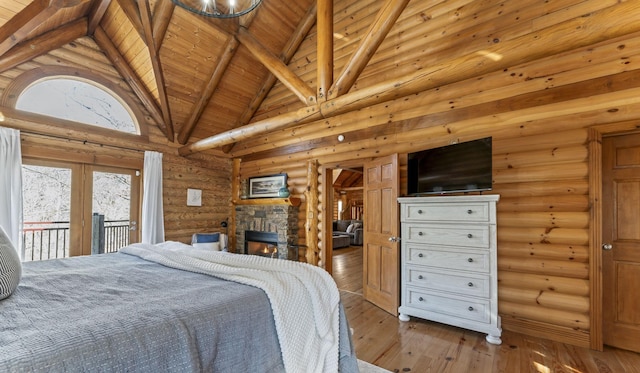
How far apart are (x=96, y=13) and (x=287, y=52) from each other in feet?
9.22

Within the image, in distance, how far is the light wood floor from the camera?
2.31 metres

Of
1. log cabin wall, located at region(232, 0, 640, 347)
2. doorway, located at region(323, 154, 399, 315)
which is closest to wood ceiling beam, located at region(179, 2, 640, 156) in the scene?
log cabin wall, located at region(232, 0, 640, 347)

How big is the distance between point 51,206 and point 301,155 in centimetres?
373

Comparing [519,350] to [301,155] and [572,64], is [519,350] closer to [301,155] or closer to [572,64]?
[572,64]

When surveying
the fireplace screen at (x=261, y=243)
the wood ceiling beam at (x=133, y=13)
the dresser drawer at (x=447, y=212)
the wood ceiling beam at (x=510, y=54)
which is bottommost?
the fireplace screen at (x=261, y=243)

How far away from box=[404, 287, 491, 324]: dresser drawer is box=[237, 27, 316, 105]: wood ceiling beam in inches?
98.7

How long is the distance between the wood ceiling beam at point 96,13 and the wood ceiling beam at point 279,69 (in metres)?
1.74

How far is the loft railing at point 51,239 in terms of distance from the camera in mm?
3816

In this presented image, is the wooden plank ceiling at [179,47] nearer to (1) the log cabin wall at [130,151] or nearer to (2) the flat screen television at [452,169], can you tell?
(1) the log cabin wall at [130,151]

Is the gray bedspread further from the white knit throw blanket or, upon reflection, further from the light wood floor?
the light wood floor

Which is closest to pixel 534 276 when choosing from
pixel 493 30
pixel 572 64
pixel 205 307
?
pixel 572 64

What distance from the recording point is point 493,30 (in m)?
3.31

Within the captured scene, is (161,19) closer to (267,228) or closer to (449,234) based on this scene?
(267,228)

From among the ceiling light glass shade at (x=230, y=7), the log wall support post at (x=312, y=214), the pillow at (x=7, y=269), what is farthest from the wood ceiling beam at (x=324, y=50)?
the pillow at (x=7, y=269)
